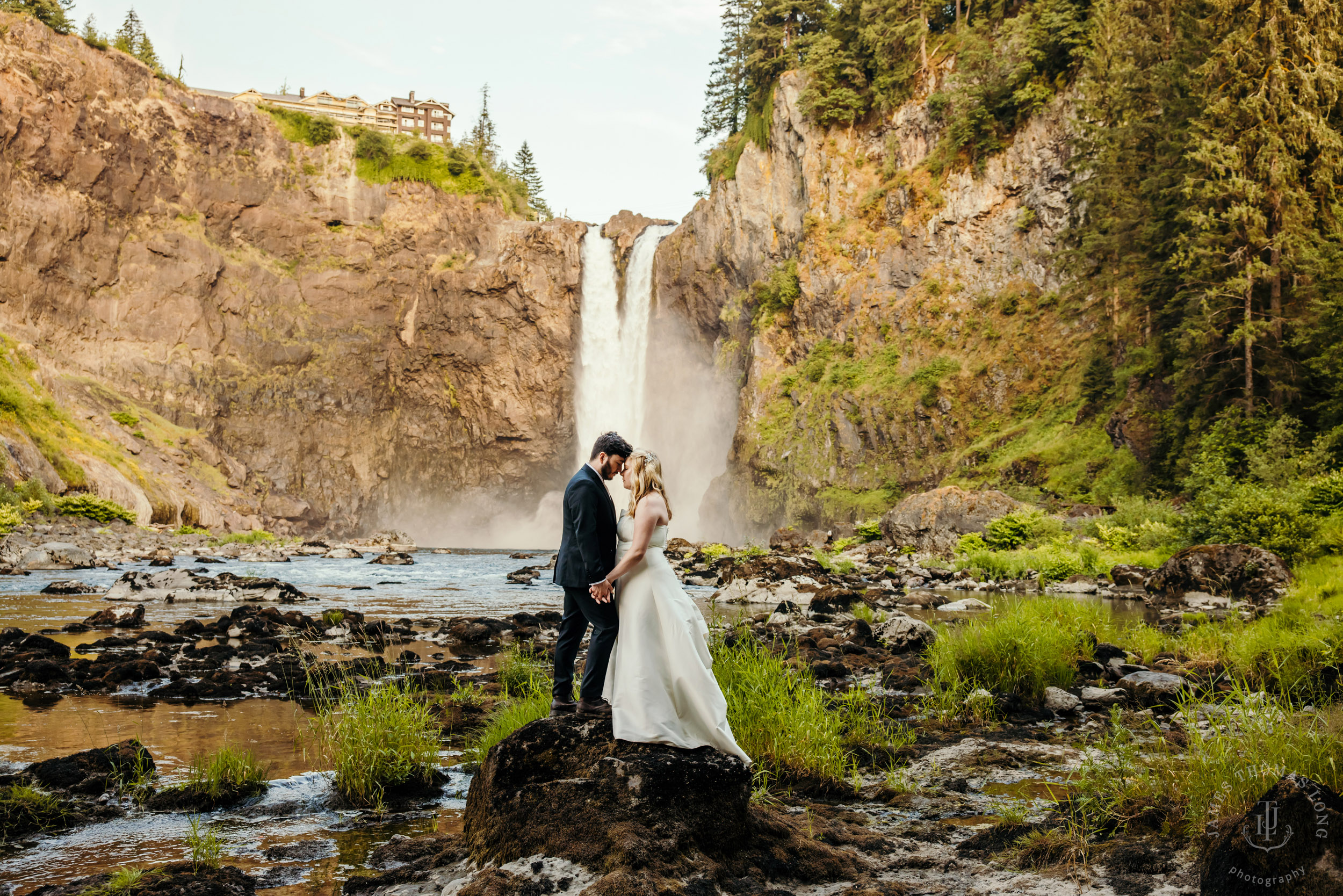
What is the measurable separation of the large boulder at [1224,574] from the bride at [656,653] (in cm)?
1347

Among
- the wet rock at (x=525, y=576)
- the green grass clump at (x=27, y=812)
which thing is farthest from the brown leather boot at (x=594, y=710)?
the wet rock at (x=525, y=576)

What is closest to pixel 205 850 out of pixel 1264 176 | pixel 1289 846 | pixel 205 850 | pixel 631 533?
pixel 205 850

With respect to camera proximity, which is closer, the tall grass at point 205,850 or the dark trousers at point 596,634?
the tall grass at point 205,850

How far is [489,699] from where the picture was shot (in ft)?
29.9

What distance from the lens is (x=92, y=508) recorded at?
102ft

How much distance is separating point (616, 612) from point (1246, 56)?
79.7ft

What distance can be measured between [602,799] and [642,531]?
152 cm

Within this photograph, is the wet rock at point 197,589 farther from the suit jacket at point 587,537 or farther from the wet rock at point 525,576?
the suit jacket at point 587,537

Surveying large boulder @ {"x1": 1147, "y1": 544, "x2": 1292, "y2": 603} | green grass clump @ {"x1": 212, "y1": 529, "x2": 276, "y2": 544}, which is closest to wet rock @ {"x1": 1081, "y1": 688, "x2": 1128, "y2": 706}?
large boulder @ {"x1": 1147, "y1": 544, "x2": 1292, "y2": 603}

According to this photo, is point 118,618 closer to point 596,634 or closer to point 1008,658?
point 596,634

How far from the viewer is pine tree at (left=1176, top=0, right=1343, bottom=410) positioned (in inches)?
796

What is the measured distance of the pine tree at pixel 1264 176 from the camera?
796 inches

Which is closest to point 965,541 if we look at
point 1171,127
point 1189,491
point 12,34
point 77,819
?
point 1189,491

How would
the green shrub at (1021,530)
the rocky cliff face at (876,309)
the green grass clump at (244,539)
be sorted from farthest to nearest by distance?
the rocky cliff face at (876,309), the green grass clump at (244,539), the green shrub at (1021,530)
